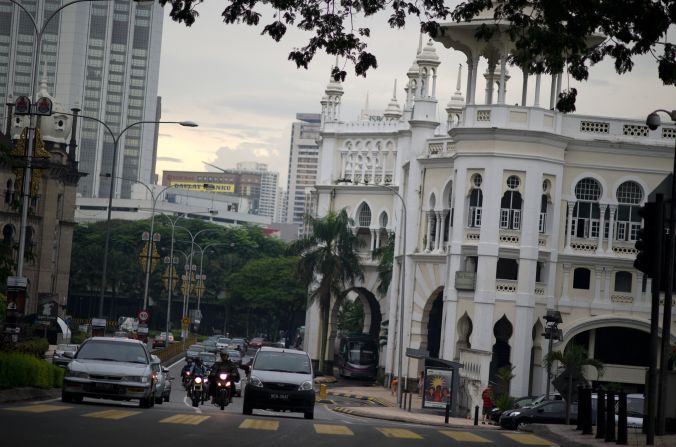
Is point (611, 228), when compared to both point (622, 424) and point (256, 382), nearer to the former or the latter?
point (256, 382)

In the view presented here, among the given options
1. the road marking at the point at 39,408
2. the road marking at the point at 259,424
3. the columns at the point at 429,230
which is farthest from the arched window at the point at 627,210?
the road marking at the point at 39,408

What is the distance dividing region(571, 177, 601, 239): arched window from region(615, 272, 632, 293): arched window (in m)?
1.93

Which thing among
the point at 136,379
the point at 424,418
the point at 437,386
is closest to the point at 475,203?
the point at 437,386

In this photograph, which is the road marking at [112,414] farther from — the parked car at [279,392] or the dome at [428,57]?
the dome at [428,57]

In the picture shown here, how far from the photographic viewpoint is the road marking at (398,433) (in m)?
24.1

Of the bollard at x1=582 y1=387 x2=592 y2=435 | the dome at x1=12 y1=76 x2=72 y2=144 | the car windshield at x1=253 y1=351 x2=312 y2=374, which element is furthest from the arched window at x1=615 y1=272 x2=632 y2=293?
the dome at x1=12 y1=76 x2=72 y2=144

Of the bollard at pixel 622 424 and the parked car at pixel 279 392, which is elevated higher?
the bollard at pixel 622 424

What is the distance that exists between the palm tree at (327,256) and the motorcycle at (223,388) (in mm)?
49800

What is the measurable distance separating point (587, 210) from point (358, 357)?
29867 millimetres

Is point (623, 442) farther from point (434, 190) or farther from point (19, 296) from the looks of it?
point (434, 190)

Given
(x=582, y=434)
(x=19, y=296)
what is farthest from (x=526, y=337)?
(x=582, y=434)

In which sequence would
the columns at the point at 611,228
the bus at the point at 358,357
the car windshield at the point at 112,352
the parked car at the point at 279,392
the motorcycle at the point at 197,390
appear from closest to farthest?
1. the car windshield at the point at 112,352
2. the parked car at the point at 279,392
3. the motorcycle at the point at 197,390
4. the columns at the point at 611,228
5. the bus at the point at 358,357

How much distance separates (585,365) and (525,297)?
3620 mm

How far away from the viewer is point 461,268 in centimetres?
6297
